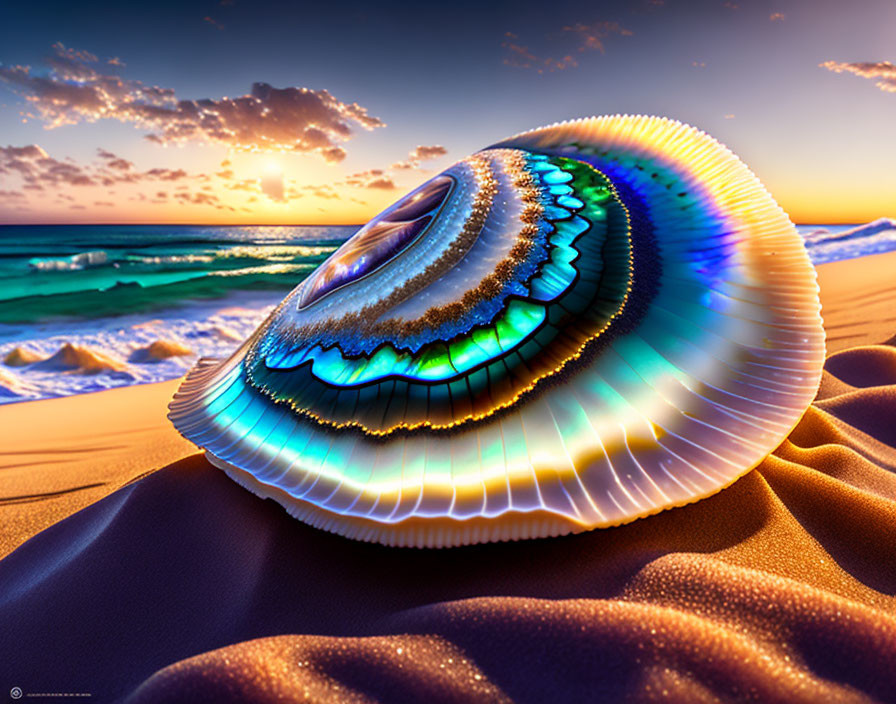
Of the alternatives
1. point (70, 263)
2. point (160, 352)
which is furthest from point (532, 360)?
point (70, 263)

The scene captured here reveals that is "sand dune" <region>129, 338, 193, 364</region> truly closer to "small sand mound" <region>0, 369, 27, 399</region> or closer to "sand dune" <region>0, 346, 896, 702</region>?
"small sand mound" <region>0, 369, 27, 399</region>

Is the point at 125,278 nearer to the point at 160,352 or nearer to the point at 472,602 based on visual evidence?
the point at 160,352

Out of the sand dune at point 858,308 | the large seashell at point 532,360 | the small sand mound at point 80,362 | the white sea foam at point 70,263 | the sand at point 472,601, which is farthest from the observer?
the white sea foam at point 70,263

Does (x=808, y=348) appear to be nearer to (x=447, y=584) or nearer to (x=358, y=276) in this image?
(x=447, y=584)

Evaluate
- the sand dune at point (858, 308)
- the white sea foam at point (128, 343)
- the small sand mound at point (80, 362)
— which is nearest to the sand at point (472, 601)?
the sand dune at point (858, 308)

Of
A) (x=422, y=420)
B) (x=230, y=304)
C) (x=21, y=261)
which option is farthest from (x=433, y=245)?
(x=21, y=261)

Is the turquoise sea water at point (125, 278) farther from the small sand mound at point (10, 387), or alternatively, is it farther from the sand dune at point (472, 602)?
the sand dune at point (472, 602)

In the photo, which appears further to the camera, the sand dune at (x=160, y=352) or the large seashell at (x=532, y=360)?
the sand dune at (x=160, y=352)

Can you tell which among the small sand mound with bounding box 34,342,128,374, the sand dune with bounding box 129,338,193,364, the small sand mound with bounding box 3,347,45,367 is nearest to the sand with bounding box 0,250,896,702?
the small sand mound with bounding box 34,342,128,374
